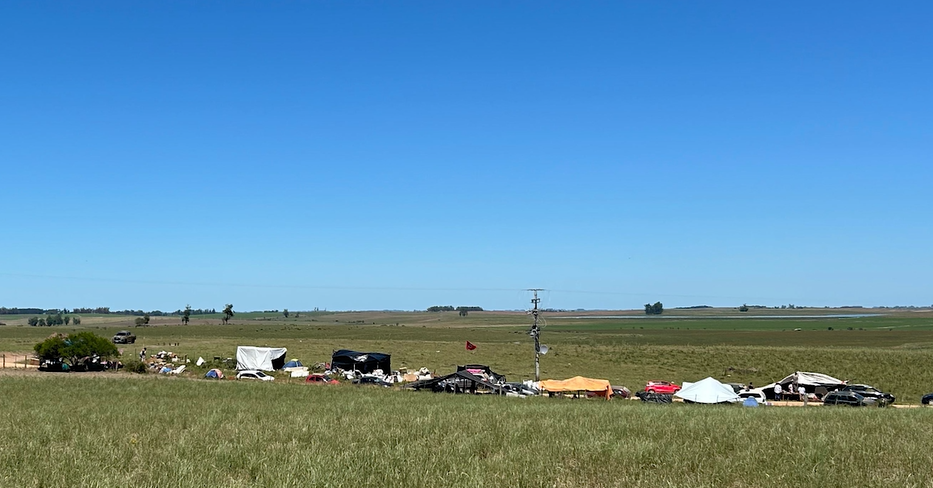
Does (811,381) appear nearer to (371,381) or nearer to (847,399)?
(847,399)

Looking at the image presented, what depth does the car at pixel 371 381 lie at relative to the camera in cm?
5021

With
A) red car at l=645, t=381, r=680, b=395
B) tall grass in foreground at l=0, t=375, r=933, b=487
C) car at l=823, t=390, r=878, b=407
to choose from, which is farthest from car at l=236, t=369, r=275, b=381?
car at l=823, t=390, r=878, b=407

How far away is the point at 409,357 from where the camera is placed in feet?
253

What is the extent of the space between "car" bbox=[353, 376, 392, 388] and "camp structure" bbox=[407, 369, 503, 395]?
3.75 m

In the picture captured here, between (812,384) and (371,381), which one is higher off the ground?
(371,381)

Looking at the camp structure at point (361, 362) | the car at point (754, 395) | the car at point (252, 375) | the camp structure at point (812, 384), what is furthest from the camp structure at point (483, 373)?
the camp structure at point (812, 384)

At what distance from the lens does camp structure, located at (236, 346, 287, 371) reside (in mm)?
62344

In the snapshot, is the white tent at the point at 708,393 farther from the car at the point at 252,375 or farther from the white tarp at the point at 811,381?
the car at the point at 252,375

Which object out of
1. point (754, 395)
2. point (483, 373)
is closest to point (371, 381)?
point (483, 373)

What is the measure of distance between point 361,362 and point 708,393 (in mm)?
28237

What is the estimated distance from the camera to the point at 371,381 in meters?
A: 51.0

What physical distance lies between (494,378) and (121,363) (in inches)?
1236

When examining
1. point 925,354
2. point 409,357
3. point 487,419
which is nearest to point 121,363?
point 409,357

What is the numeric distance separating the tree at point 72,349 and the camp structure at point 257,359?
10.2m
